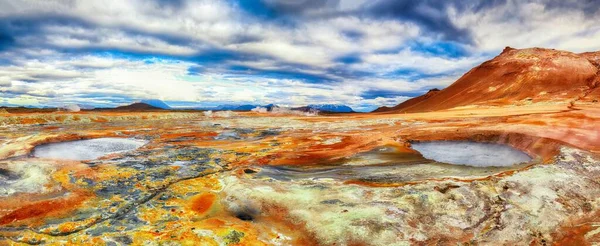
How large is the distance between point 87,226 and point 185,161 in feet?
28.5

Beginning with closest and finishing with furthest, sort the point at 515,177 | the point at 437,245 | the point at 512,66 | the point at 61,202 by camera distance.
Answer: the point at 437,245 → the point at 61,202 → the point at 515,177 → the point at 512,66

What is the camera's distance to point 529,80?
7775cm

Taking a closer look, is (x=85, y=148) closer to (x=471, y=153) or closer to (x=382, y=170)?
(x=382, y=170)

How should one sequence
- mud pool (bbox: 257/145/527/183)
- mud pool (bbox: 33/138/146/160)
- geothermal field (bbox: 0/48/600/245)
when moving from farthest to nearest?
mud pool (bbox: 33/138/146/160) → mud pool (bbox: 257/145/527/183) → geothermal field (bbox: 0/48/600/245)

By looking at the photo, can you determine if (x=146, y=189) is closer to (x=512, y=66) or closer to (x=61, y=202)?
(x=61, y=202)

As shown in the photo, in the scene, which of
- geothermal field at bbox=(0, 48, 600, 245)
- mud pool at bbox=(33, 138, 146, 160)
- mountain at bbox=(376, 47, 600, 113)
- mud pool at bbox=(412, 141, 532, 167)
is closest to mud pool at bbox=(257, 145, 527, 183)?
geothermal field at bbox=(0, 48, 600, 245)

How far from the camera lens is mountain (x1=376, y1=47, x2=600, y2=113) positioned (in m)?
68.3

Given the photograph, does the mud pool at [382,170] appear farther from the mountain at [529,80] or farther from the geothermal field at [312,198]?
the mountain at [529,80]

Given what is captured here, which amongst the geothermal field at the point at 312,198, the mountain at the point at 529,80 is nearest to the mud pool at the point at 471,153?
the geothermal field at the point at 312,198

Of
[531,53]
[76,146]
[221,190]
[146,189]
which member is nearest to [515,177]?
[221,190]

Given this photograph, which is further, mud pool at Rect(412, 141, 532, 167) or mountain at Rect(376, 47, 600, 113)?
mountain at Rect(376, 47, 600, 113)

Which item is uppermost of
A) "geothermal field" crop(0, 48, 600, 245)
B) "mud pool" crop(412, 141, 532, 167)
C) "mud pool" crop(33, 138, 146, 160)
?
"mud pool" crop(412, 141, 532, 167)

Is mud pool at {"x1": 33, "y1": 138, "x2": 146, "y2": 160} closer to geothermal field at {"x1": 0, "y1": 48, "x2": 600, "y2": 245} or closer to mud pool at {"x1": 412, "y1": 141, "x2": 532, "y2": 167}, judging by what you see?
geothermal field at {"x1": 0, "y1": 48, "x2": 600, "y2": 245}

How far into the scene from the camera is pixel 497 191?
11188mm
